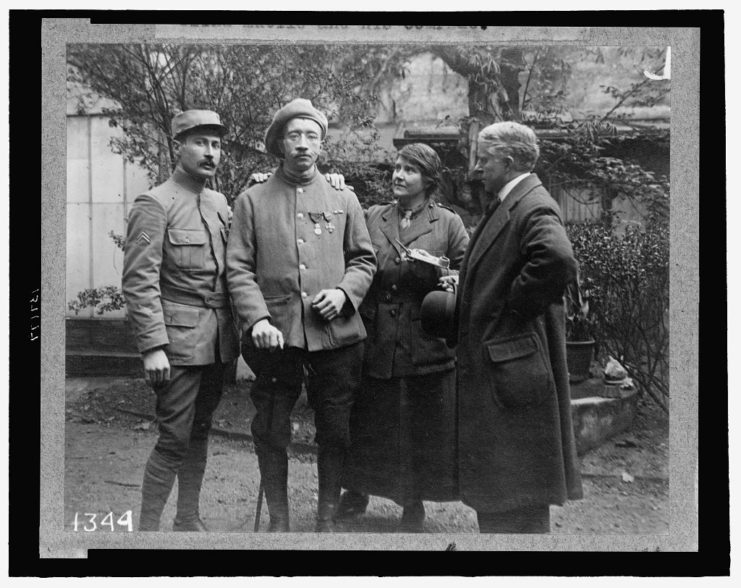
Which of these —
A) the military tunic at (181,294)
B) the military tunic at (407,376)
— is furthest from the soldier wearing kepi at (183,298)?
the military tunic at (407,376)

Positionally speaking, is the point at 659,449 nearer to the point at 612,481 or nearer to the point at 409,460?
the point at 612,481

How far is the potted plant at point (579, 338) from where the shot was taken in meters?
4.59

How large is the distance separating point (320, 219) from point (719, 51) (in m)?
2.49

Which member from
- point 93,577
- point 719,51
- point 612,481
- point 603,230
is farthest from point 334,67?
point 93,577

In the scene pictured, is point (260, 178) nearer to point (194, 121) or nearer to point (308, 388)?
point (194, 121)

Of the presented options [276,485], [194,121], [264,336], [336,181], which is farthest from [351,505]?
[194,121]

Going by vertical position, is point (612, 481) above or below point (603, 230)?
below

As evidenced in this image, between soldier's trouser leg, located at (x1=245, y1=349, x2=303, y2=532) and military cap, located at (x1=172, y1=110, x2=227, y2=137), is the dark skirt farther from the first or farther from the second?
military cap, located at (x1=172, y1=110, x2=227, y2=137)

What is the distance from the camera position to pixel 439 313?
4.33m

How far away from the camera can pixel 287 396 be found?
4465 millimetres

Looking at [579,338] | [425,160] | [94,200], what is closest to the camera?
[425,160]

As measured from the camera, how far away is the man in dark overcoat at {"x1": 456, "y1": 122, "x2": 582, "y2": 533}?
4.12 m

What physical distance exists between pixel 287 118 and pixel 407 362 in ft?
4.88

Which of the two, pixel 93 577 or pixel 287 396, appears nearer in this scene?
pixel 287 396
